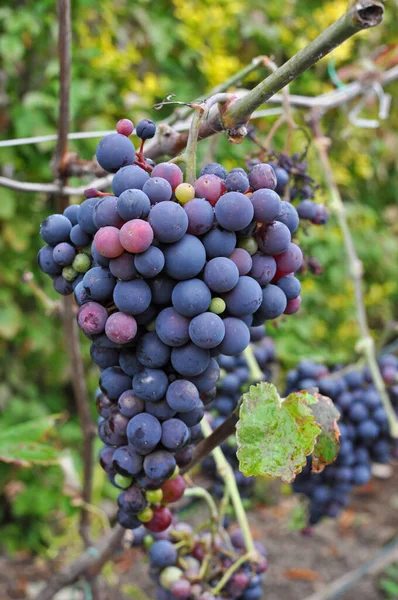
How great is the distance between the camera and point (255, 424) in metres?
0.51

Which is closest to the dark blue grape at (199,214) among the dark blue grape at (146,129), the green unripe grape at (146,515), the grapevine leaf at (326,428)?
the dark blue grape at (146,129)

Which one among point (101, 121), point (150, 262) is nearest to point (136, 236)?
point (150, 262)

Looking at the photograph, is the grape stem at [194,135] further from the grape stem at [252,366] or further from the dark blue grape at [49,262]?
the grape stem at [252,366]

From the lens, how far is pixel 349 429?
3.48ft

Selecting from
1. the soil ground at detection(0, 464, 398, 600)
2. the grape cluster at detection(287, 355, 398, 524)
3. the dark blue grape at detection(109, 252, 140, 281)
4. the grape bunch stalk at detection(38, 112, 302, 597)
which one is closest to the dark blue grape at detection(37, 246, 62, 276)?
the grape bunch stalk at detection(38, 112, 302, 597)

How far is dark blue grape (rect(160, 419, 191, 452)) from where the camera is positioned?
1.77 feet

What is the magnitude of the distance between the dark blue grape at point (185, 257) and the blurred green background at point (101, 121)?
128 centimetres

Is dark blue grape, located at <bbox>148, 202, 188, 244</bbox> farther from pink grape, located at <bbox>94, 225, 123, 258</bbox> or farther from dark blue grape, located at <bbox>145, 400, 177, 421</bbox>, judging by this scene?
dark blue grape, located at <bbox>145, 400, 177, 421</bbox>

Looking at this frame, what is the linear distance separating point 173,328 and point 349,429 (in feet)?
2.28

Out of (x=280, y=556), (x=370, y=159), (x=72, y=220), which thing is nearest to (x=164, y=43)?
(x=370, y=159)

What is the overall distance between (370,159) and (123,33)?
1366mm

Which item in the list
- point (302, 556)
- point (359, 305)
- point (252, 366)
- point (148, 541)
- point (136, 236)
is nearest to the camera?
point (136, 236)

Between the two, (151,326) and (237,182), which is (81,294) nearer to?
(151,326)

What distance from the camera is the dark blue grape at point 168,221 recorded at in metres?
0.46
